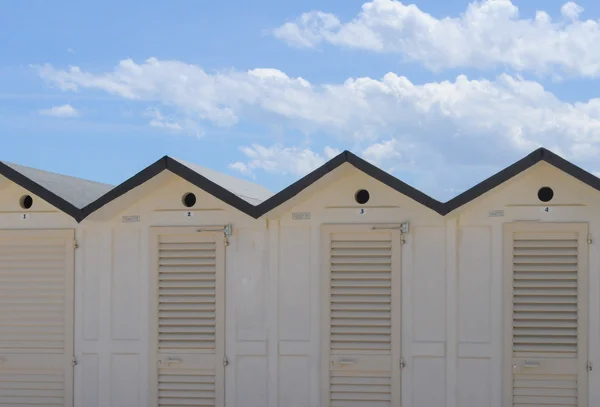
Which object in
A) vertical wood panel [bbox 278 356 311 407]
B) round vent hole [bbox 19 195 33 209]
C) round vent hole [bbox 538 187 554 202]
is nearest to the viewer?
round vent hole [bbox 538 187 554 202]

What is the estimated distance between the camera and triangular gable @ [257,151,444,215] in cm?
909

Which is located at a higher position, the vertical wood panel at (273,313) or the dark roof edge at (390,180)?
the dark roof edge at (390,180)

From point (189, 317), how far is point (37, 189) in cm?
231

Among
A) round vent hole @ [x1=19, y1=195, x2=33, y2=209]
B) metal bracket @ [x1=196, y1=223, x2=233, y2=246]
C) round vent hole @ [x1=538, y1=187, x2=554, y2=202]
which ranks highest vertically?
round vent hole @ [x1=538, y1=187, x2=554, y2=202]

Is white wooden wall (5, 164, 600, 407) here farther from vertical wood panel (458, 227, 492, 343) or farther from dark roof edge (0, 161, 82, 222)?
dark roof edge (0, 161, 82, 222)

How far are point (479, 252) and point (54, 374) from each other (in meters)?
5.15

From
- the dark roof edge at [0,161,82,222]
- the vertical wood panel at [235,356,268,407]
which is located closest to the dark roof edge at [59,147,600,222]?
the dark roof edge at [0,161,82,222]

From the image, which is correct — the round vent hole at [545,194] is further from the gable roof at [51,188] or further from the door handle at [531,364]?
the gable roof at [51,188]

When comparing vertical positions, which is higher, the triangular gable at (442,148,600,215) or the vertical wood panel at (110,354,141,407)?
the triangular gable at (442,148,600,215)

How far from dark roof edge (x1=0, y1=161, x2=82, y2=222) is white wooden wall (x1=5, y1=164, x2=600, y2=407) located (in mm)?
314

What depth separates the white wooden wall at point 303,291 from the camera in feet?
30.4

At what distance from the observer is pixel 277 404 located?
31.7 ft

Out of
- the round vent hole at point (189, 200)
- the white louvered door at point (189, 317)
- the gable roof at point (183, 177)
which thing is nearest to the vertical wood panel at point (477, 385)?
the white louvered door at point (189, 317)

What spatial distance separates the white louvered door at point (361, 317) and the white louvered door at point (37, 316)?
10.1 feet
